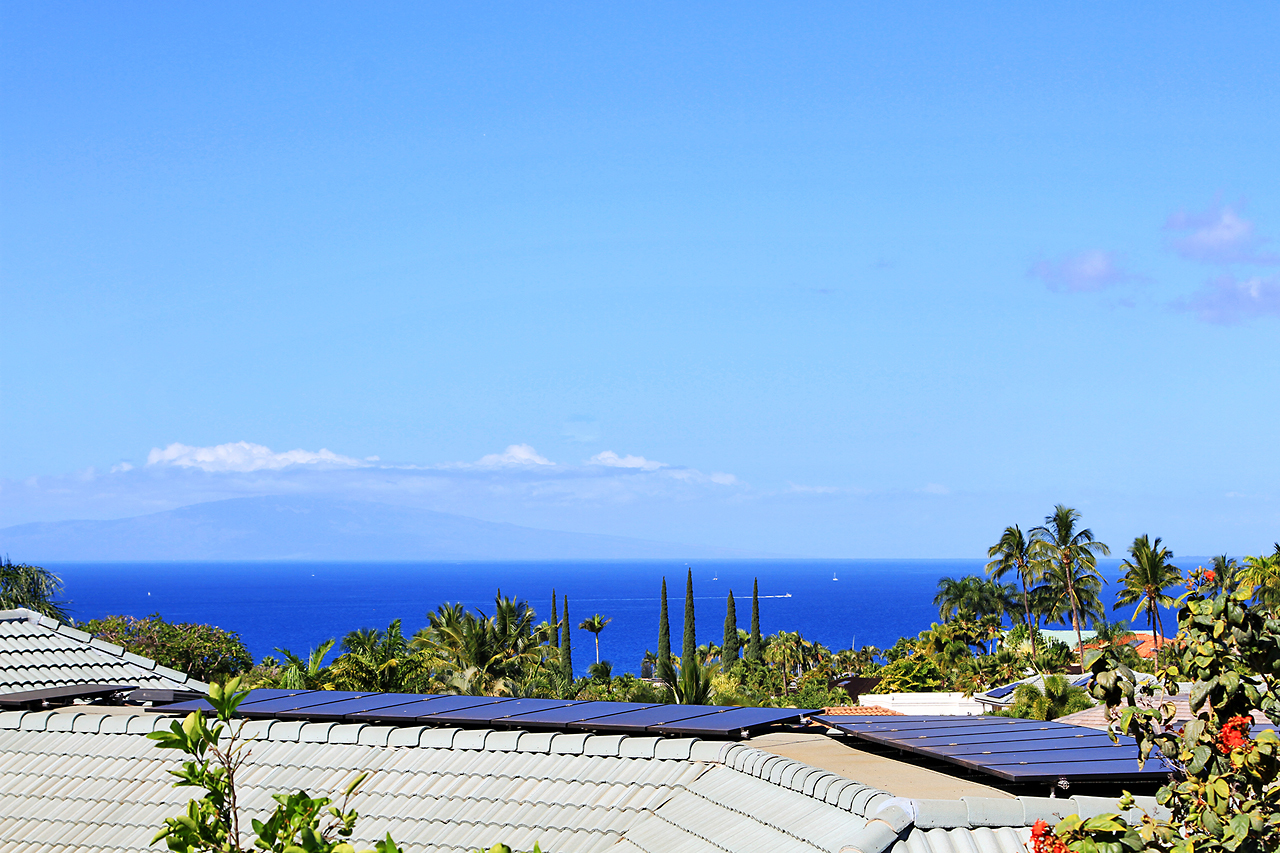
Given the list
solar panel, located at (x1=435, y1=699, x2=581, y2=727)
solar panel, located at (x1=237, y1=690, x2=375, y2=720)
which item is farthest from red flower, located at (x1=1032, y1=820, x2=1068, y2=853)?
solar panel, located at (x1=237, y1=690, x2=375, y2=720)

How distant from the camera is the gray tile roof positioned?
20.0 m

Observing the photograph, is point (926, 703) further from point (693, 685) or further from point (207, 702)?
point (207, 702)

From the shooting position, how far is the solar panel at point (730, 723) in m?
15.1

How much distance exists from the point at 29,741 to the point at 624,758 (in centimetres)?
975

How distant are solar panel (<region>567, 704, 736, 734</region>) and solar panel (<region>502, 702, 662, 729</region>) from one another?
0.20 meters

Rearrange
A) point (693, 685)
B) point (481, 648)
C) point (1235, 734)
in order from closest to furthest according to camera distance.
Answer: point (1235, 734) < point (693, 685) < point (481, 648)

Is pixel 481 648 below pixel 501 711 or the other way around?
below

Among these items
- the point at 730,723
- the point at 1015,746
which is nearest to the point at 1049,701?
the point at 730,723

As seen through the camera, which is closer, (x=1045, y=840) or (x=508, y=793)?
(x=1045, y=840)

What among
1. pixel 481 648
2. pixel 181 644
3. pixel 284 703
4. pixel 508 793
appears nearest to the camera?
pixel 508 793

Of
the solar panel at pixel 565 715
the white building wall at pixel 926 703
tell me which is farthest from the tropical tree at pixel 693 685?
the solar panel at pixel 565 715

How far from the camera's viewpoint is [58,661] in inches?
813

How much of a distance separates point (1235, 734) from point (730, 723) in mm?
8842

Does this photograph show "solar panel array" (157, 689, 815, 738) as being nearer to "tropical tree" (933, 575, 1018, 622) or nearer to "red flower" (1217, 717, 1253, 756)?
"red flower" (1217, 717, 1253, 756)
